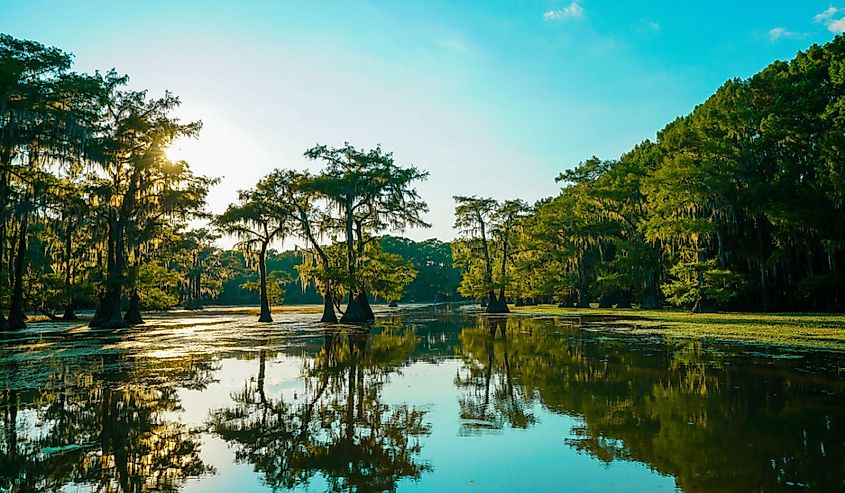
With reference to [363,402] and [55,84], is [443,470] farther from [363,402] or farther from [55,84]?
[55,84]

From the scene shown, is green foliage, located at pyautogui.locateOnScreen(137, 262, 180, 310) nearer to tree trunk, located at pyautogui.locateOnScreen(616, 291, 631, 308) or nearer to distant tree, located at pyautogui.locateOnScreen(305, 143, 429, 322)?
distant tree, located at pyautogui.locateOnScreen(305, 143, 429, 322)

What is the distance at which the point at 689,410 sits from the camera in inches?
269

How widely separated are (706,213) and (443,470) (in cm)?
3344

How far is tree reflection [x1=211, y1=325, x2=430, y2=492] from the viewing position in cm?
475

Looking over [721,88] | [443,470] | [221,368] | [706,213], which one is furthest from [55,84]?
[721,88]

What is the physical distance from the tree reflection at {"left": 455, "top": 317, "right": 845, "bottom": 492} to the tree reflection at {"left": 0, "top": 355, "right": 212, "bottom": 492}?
3.60m

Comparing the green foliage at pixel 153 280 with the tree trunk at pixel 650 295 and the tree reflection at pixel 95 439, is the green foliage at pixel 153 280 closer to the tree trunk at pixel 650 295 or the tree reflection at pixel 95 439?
the tree reflection at pixel 95 439

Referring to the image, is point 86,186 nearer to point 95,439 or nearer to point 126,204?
point 126,204

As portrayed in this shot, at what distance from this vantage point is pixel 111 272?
94.9ft

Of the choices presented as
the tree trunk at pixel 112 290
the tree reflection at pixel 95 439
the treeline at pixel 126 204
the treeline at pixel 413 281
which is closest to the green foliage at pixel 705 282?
the treeline at pixel 126 204

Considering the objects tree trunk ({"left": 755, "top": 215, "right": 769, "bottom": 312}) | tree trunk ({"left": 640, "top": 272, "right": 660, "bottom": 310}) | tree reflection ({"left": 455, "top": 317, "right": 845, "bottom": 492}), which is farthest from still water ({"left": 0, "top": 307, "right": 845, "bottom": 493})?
tree trunk ({"left": 640, "top": 272, "right": 660, "bottom": 310})

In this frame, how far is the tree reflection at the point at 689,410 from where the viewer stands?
4.62 m

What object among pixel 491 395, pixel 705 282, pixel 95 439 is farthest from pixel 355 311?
pixel 95 439

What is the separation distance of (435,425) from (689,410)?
11.8 feet
